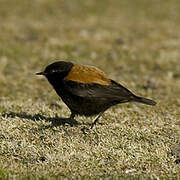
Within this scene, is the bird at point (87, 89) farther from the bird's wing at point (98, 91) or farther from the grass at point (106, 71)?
the grass at point (106, 71)

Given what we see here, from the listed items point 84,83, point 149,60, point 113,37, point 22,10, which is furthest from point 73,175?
point 22,10

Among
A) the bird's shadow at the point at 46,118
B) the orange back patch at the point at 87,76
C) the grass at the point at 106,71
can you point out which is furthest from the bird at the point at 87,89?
the grass at the point at 106,71

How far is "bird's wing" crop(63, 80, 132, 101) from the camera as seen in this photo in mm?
8648

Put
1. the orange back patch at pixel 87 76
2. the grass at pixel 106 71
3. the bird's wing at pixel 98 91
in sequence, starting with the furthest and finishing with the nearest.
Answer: the orange back patch at pixel 87 76
the bird's wing at pixel 98 91
the grass at pixel 106 71

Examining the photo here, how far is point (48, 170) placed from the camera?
7.00m

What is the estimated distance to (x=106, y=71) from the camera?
57.5ft

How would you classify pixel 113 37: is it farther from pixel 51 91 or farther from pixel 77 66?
pixel 77 66

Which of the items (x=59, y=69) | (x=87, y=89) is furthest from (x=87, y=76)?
(x=59, y=69)

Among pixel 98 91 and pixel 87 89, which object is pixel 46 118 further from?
pixel 98 91

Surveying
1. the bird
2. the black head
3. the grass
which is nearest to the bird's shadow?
the grass

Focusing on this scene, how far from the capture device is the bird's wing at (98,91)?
865 cm

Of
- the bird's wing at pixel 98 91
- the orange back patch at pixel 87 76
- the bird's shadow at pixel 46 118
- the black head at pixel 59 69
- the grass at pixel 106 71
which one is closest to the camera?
the grass at pixel 106 71

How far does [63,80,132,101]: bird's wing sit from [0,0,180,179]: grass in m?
0.83

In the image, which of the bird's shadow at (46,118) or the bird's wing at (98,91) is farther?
the bird's shadow at (46,118)
